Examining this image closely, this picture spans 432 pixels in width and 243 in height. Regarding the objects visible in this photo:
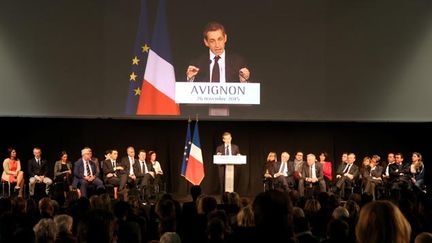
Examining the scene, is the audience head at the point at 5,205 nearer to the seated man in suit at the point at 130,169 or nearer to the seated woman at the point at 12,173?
the seated man in suit at the point at 130,169

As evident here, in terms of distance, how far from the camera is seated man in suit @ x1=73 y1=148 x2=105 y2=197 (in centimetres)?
1036

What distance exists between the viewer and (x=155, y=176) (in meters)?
11.1

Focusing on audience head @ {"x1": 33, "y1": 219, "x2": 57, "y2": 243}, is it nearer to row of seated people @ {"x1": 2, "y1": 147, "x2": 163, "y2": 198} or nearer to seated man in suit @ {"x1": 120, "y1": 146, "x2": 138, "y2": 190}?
row of seated people @ {"x1": 2, "y1": 147, "x2": 163, "y2": 198}

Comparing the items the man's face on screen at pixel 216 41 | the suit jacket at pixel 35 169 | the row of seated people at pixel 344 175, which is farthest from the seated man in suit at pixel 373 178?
the suit jacket at pixel 35 169

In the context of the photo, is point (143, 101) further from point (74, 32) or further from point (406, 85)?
point (406, 85)

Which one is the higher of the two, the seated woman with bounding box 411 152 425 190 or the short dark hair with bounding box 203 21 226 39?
the short dark hair with bounding box 203 21 226 39

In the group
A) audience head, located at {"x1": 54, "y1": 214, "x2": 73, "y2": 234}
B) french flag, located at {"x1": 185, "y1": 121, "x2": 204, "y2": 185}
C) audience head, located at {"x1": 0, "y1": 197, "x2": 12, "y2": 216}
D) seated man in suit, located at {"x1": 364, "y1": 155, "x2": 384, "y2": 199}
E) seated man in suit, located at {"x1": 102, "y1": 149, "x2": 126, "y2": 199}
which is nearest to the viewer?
audience head, located at {"x1": 54, "y1": 214, "x2": 73, "y2": 234}

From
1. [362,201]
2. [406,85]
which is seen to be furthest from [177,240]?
[406,85]

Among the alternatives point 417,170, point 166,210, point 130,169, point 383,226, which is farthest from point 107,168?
point 383,226

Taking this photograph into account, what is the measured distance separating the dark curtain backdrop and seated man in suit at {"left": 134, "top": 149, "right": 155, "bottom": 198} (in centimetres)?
172

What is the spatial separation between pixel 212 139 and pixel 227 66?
238 centimetres

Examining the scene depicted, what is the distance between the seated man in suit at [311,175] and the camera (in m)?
10.9

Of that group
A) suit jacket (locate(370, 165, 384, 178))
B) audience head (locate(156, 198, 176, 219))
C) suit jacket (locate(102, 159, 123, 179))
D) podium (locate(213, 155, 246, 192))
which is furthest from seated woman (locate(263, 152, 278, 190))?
audience head (locate(156, 198, 176, 219))

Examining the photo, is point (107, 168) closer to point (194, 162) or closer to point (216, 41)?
point (194, 162)
